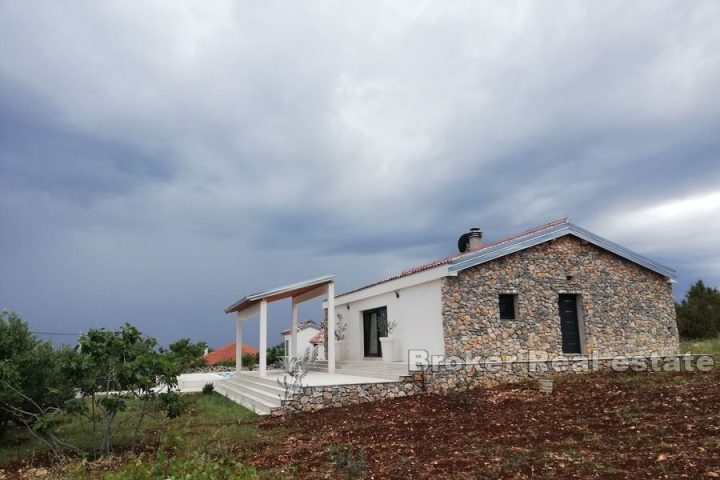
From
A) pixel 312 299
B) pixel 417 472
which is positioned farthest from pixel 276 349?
pixel 417 472

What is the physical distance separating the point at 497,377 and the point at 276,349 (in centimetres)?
1691

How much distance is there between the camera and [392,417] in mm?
10398

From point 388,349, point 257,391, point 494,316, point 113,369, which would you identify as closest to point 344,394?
point 257,391

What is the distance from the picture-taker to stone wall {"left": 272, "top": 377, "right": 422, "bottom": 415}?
11.8 m

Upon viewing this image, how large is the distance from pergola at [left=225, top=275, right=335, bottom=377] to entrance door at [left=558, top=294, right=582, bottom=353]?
21.8 ft

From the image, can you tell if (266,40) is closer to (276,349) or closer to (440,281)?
(440,281)

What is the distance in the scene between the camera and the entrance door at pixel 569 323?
15.3 m

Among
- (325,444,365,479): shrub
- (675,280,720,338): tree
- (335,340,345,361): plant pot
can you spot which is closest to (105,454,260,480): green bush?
(325,444,365,479): shrub

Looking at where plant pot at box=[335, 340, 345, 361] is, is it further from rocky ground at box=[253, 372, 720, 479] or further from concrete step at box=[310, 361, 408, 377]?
rocky ground at box=[253, 372, 720, 479]

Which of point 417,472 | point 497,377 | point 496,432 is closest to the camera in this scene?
point 417,472

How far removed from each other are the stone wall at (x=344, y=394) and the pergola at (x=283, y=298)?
2.79 meters

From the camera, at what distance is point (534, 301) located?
14703 millimetres

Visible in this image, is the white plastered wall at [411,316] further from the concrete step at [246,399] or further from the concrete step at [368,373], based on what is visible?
the concrete step at [246,399]

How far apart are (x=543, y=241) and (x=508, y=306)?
212cm
